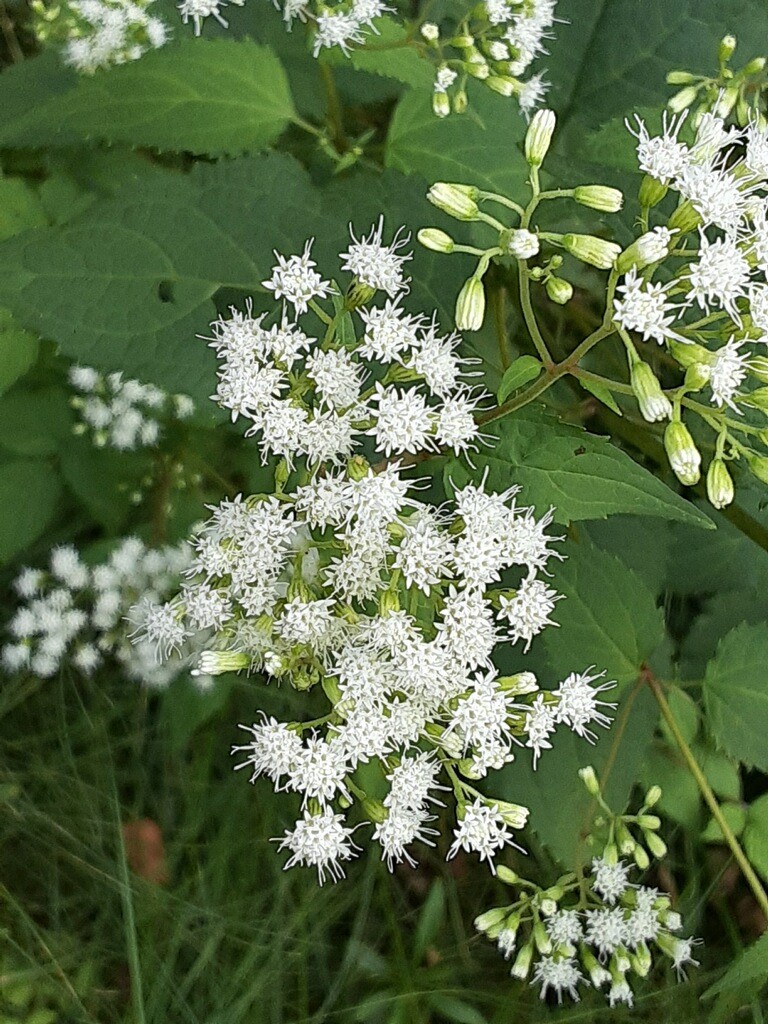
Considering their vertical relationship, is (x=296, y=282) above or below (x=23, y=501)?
above

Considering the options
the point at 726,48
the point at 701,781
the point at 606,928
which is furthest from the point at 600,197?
the point at 606,928

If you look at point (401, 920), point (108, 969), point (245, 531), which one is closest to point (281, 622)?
point (245, 531)

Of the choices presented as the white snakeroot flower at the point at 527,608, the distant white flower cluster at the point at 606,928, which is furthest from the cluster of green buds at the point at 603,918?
the white snakeroot flower at the point at 527,608

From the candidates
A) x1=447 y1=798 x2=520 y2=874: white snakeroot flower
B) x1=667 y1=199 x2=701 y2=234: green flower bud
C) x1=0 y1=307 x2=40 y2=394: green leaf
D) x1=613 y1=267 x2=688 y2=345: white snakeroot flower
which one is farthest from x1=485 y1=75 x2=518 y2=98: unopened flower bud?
x1=447 y1=798 x2=520 y2=874: white snakeroot flower

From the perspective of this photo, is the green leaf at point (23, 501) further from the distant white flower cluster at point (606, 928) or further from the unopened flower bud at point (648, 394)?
the unopened flower bud at point (648, 394)

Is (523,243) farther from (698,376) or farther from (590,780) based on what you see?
(590,780)

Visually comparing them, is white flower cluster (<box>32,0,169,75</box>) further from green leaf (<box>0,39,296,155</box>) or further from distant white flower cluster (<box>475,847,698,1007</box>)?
distant white flower cluster (<box>475,847,698,1007</box>)

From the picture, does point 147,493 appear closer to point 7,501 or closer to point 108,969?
point 7,501
